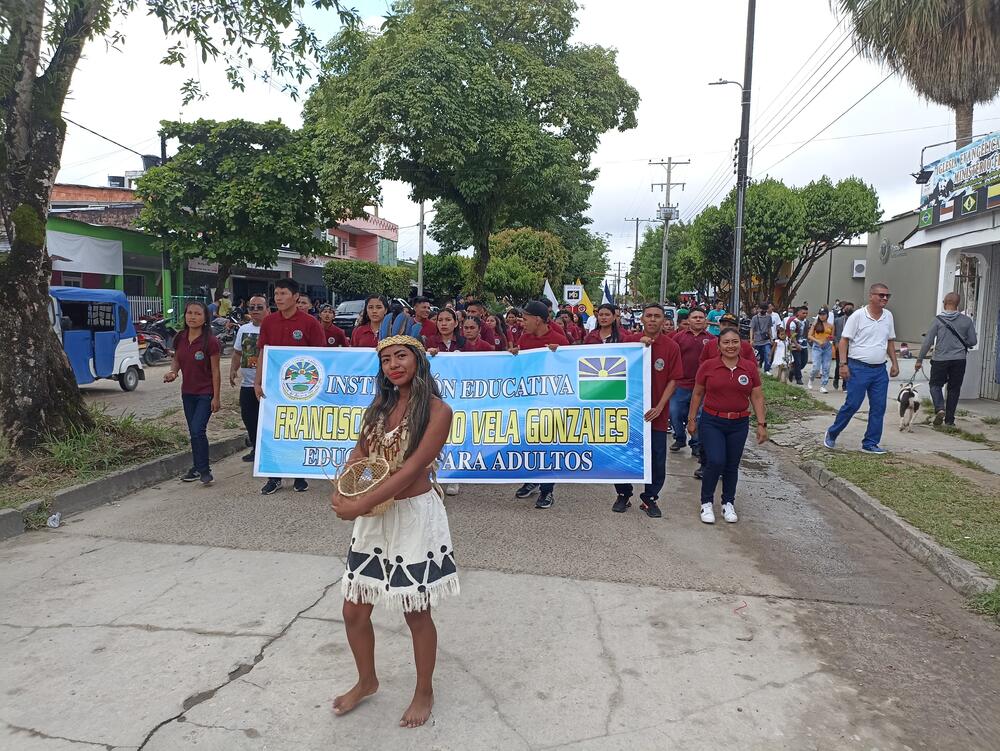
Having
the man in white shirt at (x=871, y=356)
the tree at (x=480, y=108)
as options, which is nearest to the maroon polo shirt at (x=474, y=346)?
the man in white shirt at (x=871, y=356)

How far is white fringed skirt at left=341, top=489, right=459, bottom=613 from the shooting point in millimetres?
2939

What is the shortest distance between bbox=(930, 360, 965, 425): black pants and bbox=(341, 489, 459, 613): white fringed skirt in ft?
30.5

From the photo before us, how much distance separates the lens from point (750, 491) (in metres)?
7.46

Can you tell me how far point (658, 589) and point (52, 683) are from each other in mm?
3312

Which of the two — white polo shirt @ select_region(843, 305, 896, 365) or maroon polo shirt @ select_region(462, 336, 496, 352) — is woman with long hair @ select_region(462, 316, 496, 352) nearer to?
maroon polo shirt @ select_region(462, 336, 496, 352)

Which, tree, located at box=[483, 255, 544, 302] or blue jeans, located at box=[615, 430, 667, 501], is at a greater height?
tree, located at box=[483, 255, 544, 302]

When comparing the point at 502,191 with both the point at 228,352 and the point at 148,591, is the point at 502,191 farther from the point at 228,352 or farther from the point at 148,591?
the point at 148,591

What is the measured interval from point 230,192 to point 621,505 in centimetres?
1996

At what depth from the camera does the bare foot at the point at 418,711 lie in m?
3.03

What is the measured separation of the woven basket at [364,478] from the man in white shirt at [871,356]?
6904 millimetres

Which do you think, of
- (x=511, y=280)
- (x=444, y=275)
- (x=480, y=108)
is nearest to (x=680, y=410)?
(x=480, y=108)

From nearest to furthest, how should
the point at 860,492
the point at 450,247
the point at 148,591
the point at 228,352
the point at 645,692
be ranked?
the point at 645,692
the point at 148,591
the point at 860,492
the point at 228,352
the point at 450,247

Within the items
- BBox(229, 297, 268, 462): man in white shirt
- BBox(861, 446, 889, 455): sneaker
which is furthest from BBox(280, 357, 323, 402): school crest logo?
BBox(861, 446, 889, 455): sneaker

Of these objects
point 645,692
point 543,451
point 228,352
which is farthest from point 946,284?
point 228,352
